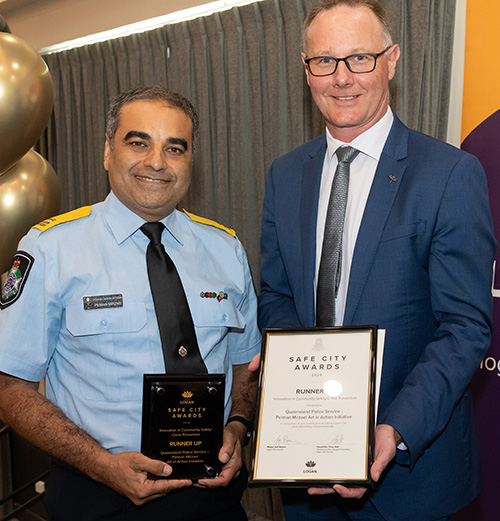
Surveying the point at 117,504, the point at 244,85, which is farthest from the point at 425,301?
the point at 244,85

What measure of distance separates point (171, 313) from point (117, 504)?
0.49 meters

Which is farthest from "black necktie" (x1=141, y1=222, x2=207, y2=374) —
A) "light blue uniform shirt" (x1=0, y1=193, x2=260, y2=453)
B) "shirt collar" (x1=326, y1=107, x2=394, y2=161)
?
"shirt collar" (x1=326, y1=107, x2=394, y2=161)

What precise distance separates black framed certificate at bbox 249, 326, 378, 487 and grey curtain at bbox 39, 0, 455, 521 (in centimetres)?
168

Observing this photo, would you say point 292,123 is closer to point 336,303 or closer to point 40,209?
point 40,209

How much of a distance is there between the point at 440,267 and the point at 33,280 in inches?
39.6

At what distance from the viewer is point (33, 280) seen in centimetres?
154

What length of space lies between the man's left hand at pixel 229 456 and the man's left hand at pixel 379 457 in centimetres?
25

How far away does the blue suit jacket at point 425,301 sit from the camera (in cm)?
137

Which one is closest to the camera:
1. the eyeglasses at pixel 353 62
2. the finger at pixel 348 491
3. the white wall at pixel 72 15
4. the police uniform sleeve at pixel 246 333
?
the finger at pixel 348 491

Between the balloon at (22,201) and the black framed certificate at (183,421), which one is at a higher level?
the balloon at (22,201)

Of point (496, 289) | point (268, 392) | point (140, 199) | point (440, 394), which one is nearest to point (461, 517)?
point (496, 289)

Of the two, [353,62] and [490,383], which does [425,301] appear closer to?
[353,62]
